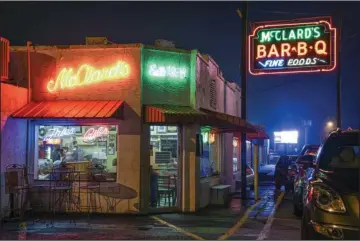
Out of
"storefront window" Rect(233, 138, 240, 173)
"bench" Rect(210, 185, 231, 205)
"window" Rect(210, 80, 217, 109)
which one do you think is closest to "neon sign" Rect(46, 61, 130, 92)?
"window" Rect(210, 80, 217, 109)

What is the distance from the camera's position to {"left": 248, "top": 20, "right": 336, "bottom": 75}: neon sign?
1673 centimetres

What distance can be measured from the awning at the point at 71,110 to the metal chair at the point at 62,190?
1.69 meters

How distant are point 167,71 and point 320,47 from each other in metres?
6.71

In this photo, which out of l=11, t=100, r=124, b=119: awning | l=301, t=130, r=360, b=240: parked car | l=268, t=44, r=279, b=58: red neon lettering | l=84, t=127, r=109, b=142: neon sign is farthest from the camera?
l=268, t=44, r=279, b=58: red neon lettering

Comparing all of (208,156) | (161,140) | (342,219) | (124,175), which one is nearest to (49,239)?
(124,175)

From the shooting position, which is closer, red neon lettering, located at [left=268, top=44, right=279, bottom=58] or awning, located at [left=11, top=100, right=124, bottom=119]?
awning, located at [left=11, top=100, right=124, bottom=119]

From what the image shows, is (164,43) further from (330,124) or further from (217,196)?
(330,124)

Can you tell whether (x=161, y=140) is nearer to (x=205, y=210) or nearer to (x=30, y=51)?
(x=205, y=210)

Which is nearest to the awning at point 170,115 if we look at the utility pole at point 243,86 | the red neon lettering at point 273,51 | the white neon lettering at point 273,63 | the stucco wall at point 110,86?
the stucco wall at point 110,86

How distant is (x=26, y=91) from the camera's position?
501 inches

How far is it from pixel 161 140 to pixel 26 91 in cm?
389

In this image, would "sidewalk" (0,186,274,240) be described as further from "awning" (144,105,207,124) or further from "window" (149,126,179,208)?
"awning" (144,105,207,124)

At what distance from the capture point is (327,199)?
6051mm

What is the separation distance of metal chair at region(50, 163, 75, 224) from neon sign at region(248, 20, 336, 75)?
7.91 m
